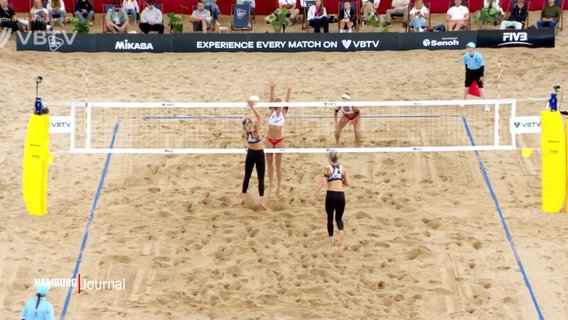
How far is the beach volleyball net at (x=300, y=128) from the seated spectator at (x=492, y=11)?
558 cm

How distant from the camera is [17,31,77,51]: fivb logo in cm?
2562

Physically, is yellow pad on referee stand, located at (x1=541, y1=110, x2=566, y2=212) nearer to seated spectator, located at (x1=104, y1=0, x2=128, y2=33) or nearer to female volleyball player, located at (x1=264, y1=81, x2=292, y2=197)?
female volleyball player, located at (x1=264, y1=81, x2=292, y2=197)

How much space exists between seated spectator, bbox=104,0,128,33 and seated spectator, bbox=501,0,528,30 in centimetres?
932

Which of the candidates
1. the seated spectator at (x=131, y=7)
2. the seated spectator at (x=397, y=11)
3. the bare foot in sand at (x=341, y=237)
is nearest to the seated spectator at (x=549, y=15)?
the seated spectator at (x=397, y=11)

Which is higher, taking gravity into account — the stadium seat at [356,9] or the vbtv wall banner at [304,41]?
the stadium seat at [356,9]

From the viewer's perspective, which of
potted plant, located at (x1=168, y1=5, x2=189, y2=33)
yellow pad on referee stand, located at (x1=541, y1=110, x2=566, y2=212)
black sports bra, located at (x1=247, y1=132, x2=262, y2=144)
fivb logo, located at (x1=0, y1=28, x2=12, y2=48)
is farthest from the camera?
potted plant, located at (x1=168, y1=5, x2=189, y2=33)

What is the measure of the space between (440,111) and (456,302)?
7.82m

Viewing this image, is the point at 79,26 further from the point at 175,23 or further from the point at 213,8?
the point at 213,8

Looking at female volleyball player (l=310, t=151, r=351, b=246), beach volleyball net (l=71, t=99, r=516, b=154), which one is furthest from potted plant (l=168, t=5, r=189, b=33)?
female volleyball player (l=310, t=151, r=351, b=246)

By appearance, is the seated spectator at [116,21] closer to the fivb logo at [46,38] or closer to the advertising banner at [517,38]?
the fivb logo at [46,38]

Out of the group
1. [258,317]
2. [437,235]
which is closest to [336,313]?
[258,317]

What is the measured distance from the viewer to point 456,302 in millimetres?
14703

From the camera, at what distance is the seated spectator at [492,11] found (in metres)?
27.2

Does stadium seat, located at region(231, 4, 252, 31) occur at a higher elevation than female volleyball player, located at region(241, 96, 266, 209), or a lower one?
higher
